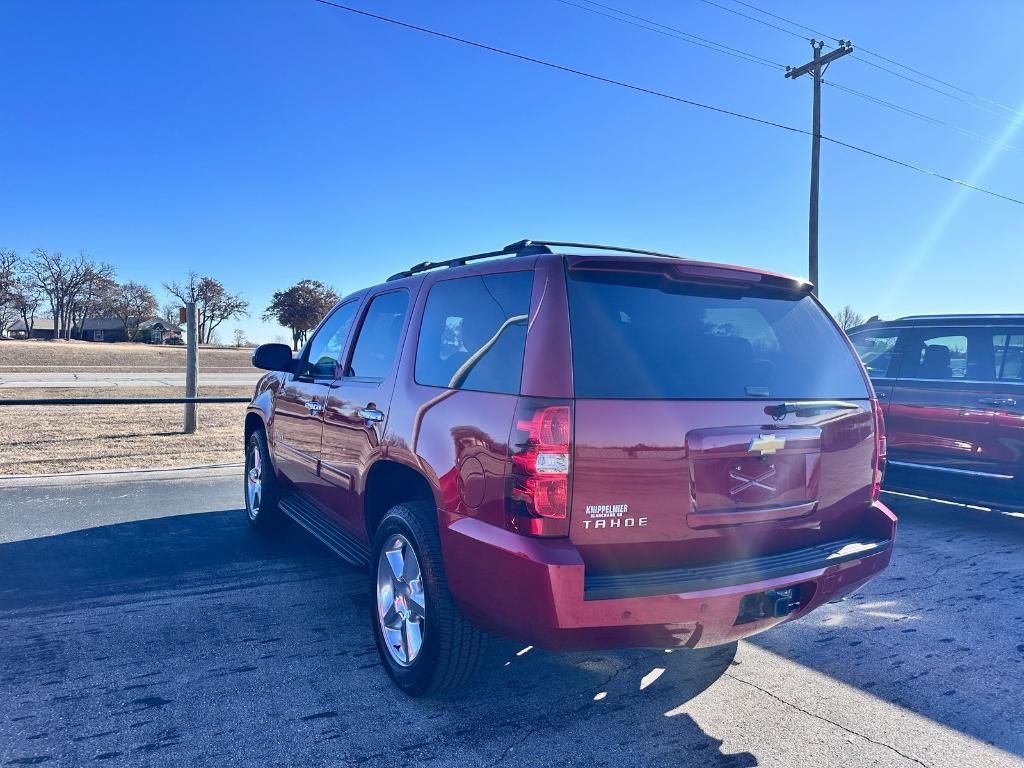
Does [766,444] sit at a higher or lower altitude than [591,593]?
higher

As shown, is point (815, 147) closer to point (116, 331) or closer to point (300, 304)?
point (300, 304)

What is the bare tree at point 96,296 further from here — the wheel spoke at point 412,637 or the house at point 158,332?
the wheel spoke at point 412,637

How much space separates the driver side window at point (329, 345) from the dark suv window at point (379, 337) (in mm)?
212

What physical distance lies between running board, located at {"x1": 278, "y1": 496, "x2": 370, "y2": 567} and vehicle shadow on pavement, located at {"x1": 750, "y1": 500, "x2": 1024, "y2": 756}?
7.21 feet

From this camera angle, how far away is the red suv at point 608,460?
7.86 feet

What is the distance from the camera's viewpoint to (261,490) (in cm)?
535

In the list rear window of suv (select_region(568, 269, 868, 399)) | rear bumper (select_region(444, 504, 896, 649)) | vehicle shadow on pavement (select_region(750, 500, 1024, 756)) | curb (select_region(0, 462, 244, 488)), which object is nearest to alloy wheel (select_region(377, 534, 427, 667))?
rear bumper (select_region(444, 504, 896, 649))

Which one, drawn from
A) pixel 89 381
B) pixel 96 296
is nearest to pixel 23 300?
pixel 96 296

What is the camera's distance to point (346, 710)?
2920 mm

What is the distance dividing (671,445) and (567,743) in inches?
49.7

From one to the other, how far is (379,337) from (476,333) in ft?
3.54

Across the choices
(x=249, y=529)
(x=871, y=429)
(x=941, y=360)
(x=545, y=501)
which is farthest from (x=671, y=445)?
(x=941, y=360)

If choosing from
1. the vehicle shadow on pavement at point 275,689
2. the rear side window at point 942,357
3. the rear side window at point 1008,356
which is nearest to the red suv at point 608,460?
the vehicle shadow on pavement at point 275,689

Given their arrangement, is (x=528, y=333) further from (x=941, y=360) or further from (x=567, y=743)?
(x=941, y=360)
